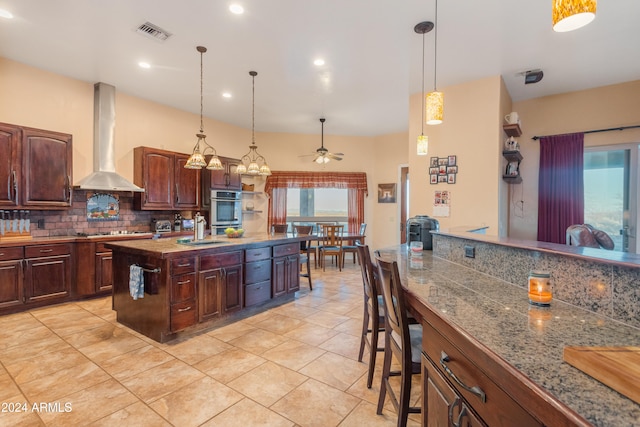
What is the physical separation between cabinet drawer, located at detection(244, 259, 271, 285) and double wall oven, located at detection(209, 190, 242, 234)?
2.15 m

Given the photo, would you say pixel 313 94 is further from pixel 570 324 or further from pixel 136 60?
pixel 570 324

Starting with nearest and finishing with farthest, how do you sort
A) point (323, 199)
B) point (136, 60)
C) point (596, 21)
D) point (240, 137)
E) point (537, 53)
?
point (596, 21)
point (537, 53)
point (136, 60)
point (240, 137)
point (323, 199)

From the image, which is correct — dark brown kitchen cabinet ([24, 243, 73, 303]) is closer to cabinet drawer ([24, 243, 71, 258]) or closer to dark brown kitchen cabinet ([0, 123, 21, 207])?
cabinet drawer ([24, 243, 71, 258])

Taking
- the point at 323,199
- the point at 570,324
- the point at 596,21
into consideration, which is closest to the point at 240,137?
the point at 323,199

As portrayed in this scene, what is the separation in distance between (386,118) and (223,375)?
5419mm

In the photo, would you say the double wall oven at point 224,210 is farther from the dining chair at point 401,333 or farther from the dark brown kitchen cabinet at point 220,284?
the dining chair at point 401,333

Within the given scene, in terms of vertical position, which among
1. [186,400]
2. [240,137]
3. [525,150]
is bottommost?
[186,400]

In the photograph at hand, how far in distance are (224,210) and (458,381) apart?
18.3 ft

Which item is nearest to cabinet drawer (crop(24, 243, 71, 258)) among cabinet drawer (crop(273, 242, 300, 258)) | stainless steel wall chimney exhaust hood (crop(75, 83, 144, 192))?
stainless steel wall chimney exhaust hood (crop(75, 83, 144, 192))

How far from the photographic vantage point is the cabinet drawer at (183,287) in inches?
111

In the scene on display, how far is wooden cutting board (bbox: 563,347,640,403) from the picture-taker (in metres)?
0.61

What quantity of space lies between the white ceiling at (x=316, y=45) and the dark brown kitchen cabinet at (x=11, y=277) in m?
A: 2.43

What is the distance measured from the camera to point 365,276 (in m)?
2.19

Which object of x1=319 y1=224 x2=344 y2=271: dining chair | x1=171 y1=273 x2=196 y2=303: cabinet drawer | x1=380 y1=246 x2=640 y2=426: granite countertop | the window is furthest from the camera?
the window
